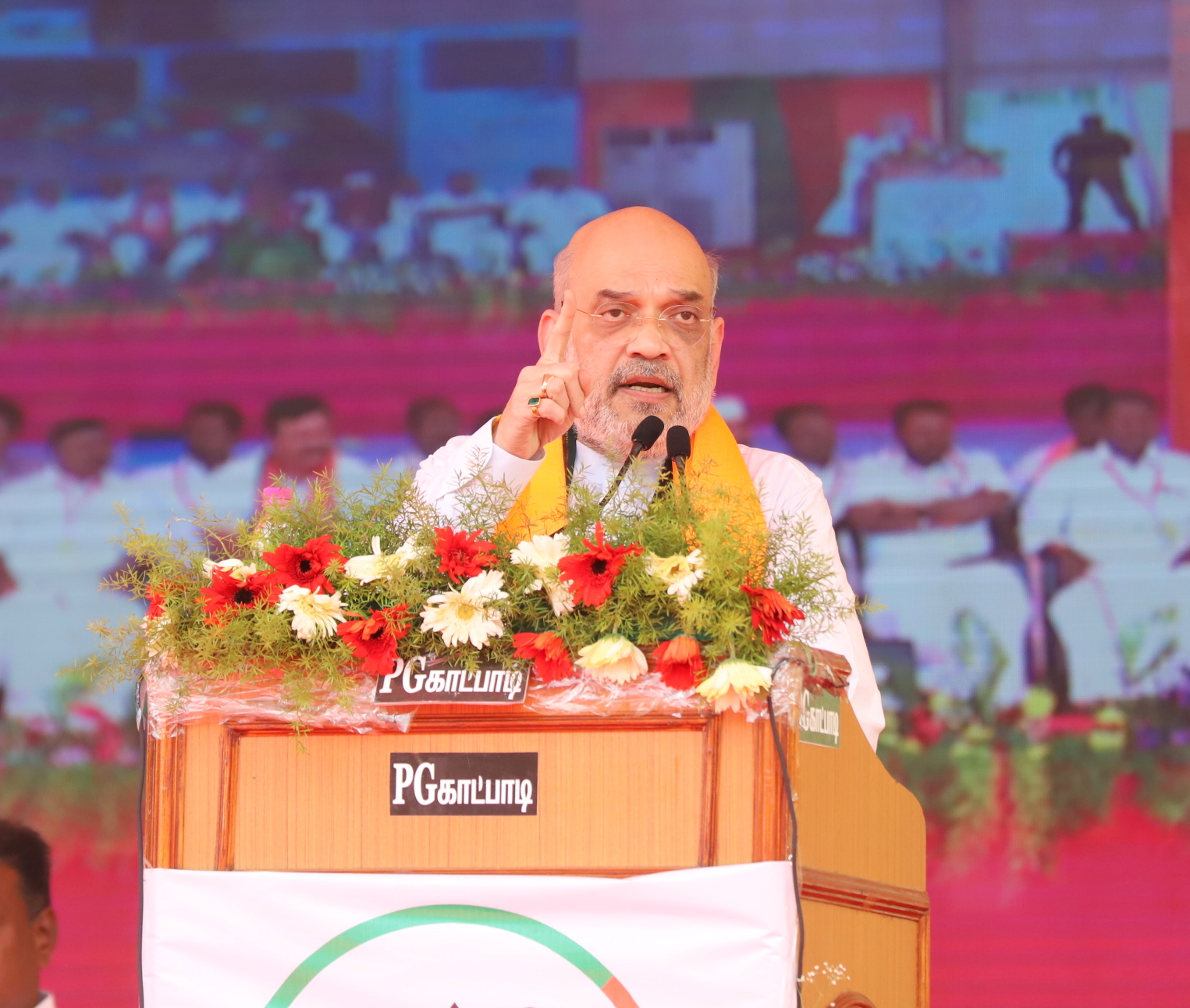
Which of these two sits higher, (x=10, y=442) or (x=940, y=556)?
(x=10, y=442)

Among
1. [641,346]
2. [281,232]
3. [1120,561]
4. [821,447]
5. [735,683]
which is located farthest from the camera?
[281,232]

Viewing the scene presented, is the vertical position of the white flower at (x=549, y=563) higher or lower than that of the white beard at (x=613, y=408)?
lower

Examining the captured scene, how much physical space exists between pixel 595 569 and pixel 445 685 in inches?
8.8

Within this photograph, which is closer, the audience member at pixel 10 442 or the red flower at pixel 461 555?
the red flower at pixel 461 555

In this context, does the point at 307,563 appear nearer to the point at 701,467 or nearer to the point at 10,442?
the point at 701,467

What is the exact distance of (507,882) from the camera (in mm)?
1811

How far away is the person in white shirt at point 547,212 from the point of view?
5191 millimetres

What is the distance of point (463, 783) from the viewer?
72.6 inches

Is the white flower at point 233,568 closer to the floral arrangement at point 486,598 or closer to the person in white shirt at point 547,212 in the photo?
the floral arrangement at point 486,598

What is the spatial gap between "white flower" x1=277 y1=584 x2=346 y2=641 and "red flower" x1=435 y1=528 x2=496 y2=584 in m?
0.14

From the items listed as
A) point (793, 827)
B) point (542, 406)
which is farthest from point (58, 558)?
point (793, 827)

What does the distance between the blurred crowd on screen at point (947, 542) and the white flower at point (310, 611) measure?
3.13 metres

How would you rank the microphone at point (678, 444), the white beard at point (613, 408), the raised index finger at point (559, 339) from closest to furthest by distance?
1. the microphone at point (678, 444)
2. the raised index finger at point (559, 339)
3. the white beard at point (613, 408)

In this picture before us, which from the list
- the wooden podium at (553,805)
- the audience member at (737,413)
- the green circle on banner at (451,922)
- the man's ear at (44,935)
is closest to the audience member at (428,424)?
the audience member at (737,413)
